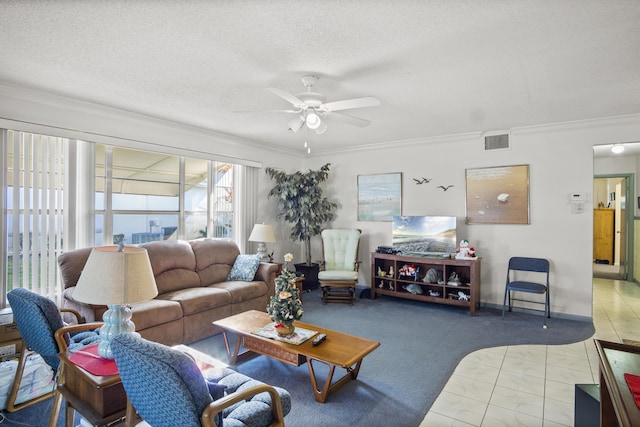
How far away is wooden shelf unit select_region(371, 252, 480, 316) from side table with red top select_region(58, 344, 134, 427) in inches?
155

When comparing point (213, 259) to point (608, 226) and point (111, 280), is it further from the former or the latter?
point (608, 226)

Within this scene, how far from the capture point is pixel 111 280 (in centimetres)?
179

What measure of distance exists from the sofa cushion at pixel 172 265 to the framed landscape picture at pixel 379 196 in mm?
2978

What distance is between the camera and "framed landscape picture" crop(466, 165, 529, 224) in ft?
15.1

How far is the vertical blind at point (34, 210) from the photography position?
323 centimetres

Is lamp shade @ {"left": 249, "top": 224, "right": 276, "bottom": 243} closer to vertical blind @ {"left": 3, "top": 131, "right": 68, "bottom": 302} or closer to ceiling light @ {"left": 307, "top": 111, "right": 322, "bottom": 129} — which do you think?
vertical blind @ {"left": 3, "top": 131, "right": 68, "bottom": 302}

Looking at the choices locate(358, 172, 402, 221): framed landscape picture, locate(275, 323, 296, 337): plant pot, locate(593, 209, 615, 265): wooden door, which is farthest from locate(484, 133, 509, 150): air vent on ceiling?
locate(593, 209, 615, 265): wooden door

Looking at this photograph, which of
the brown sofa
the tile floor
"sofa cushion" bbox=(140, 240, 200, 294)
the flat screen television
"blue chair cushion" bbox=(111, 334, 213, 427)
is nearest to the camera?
"blue chair cushion" bbox=(111, 334, 213, 427)

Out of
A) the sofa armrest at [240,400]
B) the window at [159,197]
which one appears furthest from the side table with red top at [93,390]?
the window at [159,197]

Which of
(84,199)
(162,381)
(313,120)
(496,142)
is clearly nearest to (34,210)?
(84,199)

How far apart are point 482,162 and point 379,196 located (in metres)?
1.66

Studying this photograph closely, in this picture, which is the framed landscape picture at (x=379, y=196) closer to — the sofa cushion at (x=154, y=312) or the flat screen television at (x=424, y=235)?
the flat screen television at (x=424, y=235)

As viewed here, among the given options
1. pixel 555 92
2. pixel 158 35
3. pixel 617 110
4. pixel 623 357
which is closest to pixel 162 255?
pixel 158 35

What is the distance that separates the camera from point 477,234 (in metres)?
4.97
